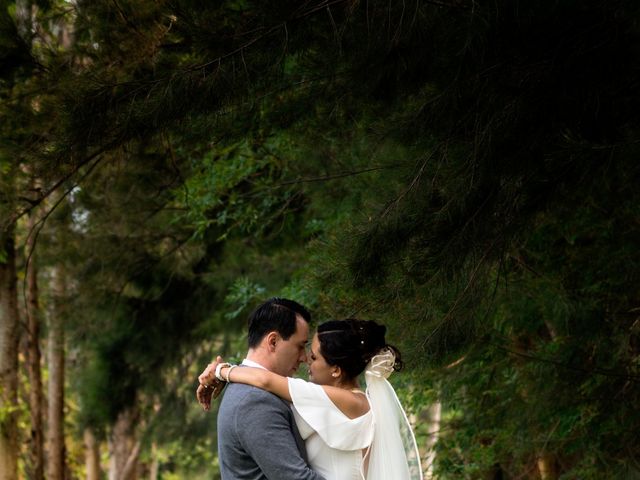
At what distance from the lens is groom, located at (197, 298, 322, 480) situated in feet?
11.9

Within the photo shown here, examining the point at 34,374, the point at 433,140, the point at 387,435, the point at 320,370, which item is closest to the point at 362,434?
the point at 387,435

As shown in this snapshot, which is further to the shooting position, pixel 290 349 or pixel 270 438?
pixel 290 349

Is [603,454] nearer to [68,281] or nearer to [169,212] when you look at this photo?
[169,212]

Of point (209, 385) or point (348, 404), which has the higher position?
point (209, 385)

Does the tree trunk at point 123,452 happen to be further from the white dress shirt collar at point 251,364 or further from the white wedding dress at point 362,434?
the white dress shirt collar at point 251,364

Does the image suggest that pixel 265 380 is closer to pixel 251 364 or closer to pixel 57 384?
pixel 251 364

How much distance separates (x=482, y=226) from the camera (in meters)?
4.59

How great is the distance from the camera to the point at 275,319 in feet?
12.9

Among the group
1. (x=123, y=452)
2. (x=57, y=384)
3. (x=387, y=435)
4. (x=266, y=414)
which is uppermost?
(x=57, y=384)

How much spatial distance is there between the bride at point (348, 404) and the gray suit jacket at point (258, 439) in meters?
0.06

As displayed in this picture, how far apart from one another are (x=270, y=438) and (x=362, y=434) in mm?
558

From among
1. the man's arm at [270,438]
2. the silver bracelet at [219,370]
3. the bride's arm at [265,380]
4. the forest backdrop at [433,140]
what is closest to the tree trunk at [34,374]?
the forest backdrop at [433,140]

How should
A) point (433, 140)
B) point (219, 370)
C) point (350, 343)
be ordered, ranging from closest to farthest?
point (219, 370)
point (350, 343)
point (433, 140)

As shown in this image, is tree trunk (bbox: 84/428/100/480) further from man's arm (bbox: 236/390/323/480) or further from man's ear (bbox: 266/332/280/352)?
man's arm (bbox: 236/390/323/480)
